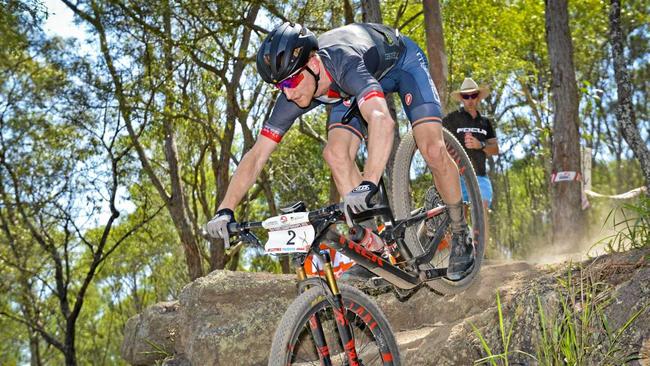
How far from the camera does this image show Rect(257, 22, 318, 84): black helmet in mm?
3706

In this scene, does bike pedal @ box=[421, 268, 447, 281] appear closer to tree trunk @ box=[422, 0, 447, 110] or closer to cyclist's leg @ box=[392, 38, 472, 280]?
cyclist's leg @ box=[392, 38, 472, 280]

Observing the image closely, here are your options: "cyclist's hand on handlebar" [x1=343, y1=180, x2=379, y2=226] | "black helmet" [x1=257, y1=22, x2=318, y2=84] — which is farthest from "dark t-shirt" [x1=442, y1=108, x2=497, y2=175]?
"cyclist's hand on handlebar" [x1=343, y1=180, x2=379, y2=226]

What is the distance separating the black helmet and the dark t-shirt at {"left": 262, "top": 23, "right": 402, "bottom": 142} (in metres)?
0.28

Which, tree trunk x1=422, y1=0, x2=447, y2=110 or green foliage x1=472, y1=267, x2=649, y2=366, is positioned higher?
tree trunk x1=422, y1=0, x2=447, y2=110

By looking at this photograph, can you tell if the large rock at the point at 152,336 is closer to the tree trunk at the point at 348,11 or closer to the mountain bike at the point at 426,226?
the mountain bike at the point at 426,226

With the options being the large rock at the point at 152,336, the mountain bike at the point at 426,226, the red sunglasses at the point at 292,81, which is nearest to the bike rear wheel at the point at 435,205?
the mountain bike at the point at 426,226

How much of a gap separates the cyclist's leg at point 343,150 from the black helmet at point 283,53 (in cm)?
121

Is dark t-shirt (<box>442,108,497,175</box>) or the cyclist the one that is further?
dark t-shirt (<box>442,108,497,175</box>)

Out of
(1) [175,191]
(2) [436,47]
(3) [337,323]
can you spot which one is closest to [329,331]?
(3) [337,323]

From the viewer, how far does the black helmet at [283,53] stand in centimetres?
371

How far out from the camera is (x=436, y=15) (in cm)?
1262

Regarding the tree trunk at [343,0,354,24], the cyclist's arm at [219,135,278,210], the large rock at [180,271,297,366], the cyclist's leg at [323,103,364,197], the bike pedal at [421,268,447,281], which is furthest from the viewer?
the tree trunk at [343,0,354,24]

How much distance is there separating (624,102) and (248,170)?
14.5 ft

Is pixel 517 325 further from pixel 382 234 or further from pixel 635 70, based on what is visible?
pixel 635 70
